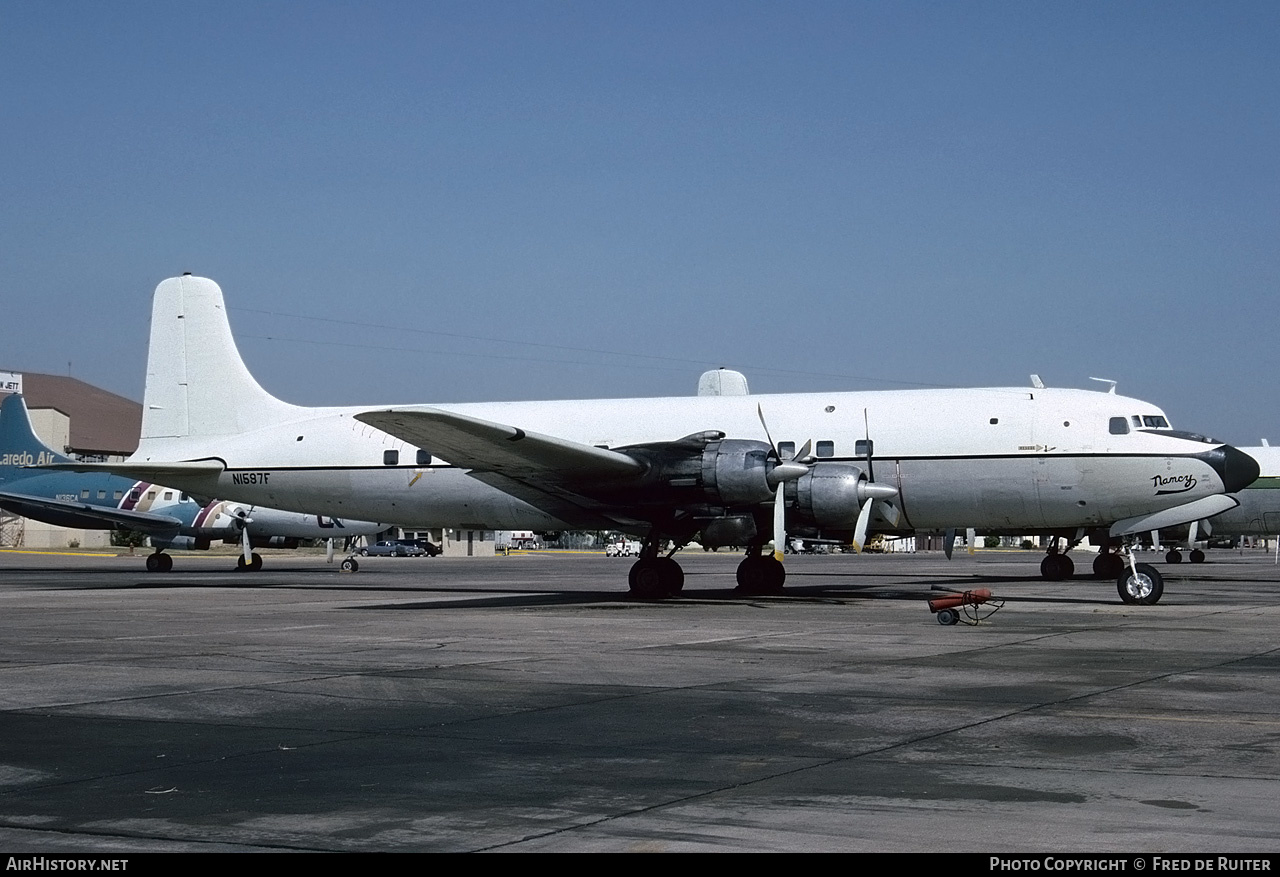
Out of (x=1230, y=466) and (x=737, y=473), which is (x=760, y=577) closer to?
(x=737, y=473)

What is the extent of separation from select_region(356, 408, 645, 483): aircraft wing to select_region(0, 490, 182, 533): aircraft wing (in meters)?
26.4

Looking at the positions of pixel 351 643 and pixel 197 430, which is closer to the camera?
pixel 351 643

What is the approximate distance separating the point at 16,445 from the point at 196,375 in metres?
25.8

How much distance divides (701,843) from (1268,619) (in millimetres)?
17317

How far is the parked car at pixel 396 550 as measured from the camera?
8325cm

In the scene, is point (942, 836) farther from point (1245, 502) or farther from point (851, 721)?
point (1245, 502)

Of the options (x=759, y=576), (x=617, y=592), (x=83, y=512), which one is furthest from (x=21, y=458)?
(x=759, y=576)

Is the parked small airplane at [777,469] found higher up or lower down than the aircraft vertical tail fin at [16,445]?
lower down

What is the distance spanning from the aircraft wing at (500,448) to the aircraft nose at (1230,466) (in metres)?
10.4

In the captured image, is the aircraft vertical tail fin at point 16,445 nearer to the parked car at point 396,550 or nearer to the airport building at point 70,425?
the parked car at point 396,550

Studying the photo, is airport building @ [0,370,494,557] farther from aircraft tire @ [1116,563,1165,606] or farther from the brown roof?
aircraft tire @ [1116,563,1165,606]

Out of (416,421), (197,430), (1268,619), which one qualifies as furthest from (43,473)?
(1268,619)

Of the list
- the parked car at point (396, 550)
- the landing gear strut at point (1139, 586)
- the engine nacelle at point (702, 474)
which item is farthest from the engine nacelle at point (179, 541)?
the parked car at point (396, 550)

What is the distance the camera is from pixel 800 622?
19.1m
